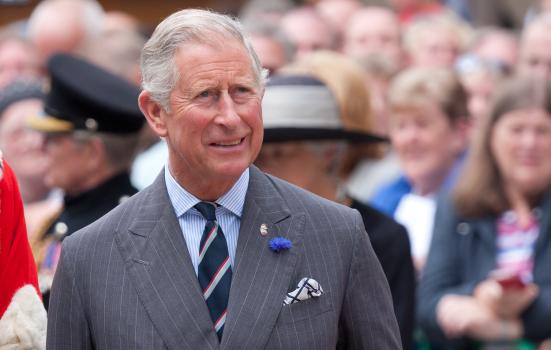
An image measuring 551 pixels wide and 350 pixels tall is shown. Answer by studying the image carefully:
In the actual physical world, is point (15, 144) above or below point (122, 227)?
below

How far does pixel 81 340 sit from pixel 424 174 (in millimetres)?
4113

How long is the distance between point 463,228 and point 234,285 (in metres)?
2.99

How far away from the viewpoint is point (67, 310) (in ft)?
14.2

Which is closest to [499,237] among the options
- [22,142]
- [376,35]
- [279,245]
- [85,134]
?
[85,134]

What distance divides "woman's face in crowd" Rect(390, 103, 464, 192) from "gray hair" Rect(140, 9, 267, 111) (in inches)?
152

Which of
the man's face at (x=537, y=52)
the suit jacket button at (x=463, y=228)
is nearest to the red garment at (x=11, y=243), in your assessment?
the suit jacket button at (x=463, y=228)

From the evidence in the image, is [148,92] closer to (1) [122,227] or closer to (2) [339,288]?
(1) [122,227]

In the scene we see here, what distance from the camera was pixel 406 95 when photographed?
27.1 feet

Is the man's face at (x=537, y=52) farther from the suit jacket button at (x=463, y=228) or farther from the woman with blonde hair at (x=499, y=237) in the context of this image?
the suit jacket button at (x=463, y=228)

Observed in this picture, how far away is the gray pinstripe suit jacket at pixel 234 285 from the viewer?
423cm

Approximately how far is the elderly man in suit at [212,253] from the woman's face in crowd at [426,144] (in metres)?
3.73

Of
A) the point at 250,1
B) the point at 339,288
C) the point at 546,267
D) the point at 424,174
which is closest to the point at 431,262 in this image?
the point at 546,267

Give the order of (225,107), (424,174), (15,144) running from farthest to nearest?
1. (15,144)
2. (424,174)
3. (225,107)

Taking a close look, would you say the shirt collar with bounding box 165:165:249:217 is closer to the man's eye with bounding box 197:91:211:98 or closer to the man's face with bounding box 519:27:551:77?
the man's eye with bounding box 197:91:211:98
